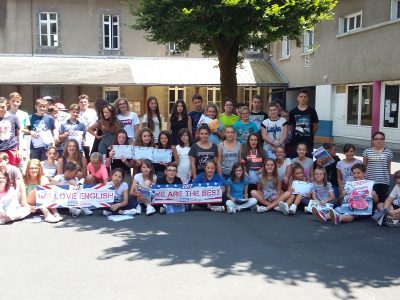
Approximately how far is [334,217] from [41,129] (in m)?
5.26

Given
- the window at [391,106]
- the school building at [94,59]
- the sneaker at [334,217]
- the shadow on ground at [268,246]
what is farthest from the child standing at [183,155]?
the school building at [94,59]

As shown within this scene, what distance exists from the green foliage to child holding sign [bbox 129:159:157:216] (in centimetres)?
594

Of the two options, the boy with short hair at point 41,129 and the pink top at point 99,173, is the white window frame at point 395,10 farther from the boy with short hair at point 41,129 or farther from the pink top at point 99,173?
the boy with short hair at point 41,129

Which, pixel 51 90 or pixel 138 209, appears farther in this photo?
pixel 51 90

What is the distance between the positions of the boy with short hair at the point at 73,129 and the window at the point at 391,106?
13575mm

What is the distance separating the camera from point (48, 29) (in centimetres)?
2555

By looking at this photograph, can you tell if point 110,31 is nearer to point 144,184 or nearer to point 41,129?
point 41,129

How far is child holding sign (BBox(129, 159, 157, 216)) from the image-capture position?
762 centimetres

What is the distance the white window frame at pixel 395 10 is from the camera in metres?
17.8

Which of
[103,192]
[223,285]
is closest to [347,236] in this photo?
[223,285]

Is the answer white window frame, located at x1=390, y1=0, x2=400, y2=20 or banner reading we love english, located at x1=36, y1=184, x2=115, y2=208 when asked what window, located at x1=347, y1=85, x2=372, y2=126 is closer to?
white window frame, located at x1=390, y1=0, x2=400, y2=20

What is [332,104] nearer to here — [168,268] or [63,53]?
[63,53]

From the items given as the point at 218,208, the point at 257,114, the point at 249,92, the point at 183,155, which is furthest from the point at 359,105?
the point at 218,208

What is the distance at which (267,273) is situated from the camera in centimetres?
479
